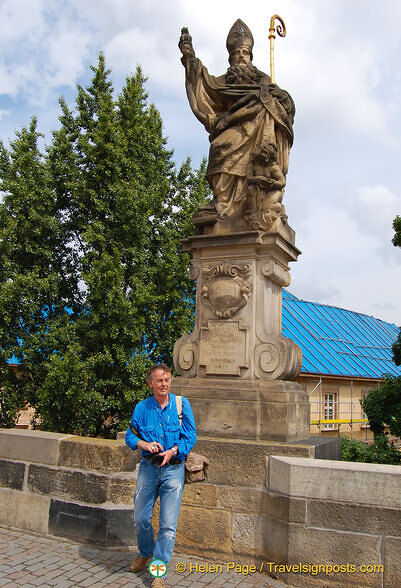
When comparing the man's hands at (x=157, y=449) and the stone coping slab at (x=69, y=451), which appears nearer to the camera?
the man's hands at (x=157, y=449)

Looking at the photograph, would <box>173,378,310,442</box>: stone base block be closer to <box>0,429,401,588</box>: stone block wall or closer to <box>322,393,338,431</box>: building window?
<box>0,429,401,588</box>: stone block wall

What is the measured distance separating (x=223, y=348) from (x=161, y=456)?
1.66 meters

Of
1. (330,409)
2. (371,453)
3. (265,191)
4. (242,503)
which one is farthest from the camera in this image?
(330,409)

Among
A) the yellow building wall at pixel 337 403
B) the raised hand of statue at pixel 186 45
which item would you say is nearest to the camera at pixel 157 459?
the raised hand of statue at pixel 186 45

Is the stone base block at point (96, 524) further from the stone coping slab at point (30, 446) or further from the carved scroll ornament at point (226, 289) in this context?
the carved scroll ornament at point (226, 289)

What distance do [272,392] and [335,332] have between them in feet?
71.8

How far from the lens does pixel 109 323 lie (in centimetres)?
1038

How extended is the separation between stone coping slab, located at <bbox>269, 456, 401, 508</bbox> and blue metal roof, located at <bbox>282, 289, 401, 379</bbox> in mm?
15995

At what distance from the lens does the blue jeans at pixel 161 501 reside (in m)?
3.41

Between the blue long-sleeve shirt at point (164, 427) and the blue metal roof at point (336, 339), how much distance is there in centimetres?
1650

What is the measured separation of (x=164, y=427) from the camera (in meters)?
3.49

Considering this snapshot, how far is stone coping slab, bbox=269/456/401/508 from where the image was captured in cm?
350

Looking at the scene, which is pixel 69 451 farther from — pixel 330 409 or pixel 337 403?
pixel 337 403

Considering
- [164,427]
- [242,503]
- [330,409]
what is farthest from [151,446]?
[330,409]
